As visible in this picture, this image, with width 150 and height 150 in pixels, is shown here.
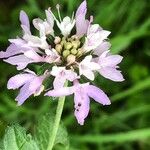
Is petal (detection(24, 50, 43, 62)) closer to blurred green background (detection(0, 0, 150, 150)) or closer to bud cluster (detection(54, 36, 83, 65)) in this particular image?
bud cluster (detection(54, 36, 83, 65))

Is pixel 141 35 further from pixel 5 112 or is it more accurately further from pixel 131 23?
pixel 5 112

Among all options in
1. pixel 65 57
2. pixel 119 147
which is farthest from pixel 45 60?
pixel 119 147

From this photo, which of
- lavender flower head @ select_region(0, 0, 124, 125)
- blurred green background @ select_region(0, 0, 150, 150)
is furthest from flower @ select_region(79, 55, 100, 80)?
blurred green background @ select_region(0, 0, 150, 150)

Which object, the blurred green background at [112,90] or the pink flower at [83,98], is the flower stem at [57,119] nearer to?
the pink flower at [83,98]

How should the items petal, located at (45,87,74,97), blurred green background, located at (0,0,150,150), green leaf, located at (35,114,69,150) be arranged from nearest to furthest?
petal, located at (45,87,74,97) → green leaf, located at (35,114,69,150) → blurred green background, located at (0,0,150,150)

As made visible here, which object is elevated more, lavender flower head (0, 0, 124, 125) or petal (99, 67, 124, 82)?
lavender flower head (0, 0, 124, 125)

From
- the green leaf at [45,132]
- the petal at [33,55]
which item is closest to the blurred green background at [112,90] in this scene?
the green leaf at [45,132]
